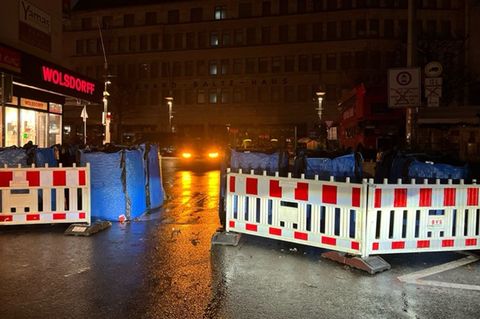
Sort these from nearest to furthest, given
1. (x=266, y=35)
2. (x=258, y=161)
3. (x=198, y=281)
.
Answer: (x=198, y=281) < (x=258, y=161) < (x=266, y=35)

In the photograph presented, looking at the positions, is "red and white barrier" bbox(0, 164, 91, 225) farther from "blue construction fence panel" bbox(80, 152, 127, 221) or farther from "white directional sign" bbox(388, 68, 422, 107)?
"white directional sign" bbox(388, 68, 422, 107)

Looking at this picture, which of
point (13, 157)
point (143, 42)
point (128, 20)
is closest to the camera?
point (13, 157)

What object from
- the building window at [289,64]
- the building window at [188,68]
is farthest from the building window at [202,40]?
the building window at [289,64]

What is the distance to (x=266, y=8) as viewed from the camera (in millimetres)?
62531

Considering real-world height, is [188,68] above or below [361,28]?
below

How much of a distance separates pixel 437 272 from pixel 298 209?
1.99 meters

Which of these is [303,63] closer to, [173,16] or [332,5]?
[332,5]

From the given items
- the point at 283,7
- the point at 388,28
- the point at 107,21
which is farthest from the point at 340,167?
the point at 107,21

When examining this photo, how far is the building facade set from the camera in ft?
192

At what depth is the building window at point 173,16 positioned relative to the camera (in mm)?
66500

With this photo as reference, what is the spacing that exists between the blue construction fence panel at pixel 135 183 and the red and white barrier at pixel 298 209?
2650 mm

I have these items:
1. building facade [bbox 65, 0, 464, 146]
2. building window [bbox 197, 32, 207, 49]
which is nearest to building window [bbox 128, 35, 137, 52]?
building facade [bbox 65, 0, 464, 146]

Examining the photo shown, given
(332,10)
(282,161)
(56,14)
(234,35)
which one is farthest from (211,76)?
(282,161)

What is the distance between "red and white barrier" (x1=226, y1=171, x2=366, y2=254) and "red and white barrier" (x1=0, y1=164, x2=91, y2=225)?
2.74m
